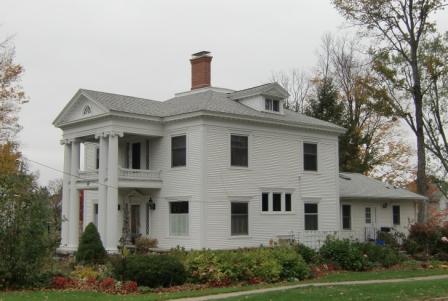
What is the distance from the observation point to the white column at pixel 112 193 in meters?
28.9

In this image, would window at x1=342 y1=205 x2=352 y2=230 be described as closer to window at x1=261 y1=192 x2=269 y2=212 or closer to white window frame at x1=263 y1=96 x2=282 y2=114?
window at x1=261 y1=192 x2=269 y2=212

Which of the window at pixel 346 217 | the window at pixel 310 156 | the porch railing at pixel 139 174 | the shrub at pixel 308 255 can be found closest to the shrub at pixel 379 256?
the shrub at pixel 308 255

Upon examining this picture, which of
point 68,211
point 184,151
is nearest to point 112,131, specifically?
point 184,151

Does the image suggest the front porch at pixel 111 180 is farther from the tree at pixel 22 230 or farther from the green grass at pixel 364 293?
the green grass at pixel 364 293

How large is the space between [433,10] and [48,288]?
26.7m

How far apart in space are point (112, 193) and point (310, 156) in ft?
35.9

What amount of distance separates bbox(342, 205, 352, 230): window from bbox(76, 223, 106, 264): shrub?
51.9 feet

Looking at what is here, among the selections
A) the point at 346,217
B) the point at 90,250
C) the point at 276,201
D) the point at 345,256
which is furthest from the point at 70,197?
the point at 346,217

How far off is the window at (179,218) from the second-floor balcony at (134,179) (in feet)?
4.88

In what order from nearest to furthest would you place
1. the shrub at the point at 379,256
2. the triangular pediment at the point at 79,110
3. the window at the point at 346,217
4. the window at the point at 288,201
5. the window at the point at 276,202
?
the shrub at the point at 379,256 → the triangular pediment at the point at 79,110 → the window at the point at 276,202 → the window at the point at 288,201 → the window at the point at 346,217

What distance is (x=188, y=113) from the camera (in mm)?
28734

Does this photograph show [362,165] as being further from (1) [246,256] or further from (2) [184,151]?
(1) [246,256]

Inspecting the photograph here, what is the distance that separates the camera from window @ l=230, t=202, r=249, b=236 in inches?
1164

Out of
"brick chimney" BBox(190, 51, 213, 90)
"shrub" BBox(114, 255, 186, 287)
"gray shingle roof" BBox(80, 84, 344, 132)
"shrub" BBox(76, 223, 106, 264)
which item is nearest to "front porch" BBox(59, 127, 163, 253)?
"gray shingle roof" BBox(80, 84, 344, 132)
